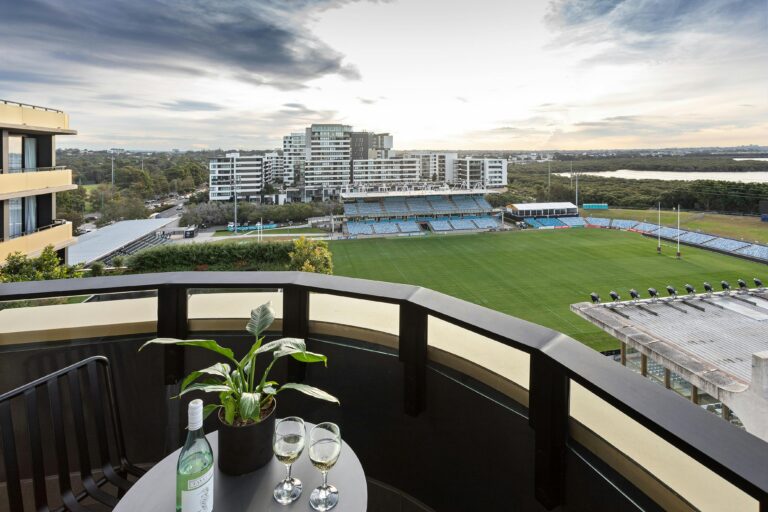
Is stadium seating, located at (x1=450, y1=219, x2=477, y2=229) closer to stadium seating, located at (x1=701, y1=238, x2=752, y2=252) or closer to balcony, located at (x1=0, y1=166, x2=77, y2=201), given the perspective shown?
stadium seating, located at (x1=701, y1=238, x2=752, y2=252)

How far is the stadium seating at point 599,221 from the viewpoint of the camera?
1103 inches

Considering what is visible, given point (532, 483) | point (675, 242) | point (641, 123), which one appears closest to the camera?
point (532, 483)

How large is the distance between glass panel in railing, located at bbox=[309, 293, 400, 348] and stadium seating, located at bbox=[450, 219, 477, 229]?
26314 millimetres

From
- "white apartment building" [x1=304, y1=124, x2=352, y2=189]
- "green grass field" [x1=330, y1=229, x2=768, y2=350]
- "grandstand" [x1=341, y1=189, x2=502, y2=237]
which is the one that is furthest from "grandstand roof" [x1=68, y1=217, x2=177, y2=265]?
"white apartment building" [x1=304, y1=124, x2=352, y2=189]

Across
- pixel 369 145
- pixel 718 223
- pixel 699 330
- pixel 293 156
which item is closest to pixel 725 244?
pixel 718 223

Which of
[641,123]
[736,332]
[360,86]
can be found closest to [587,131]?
[641,123]

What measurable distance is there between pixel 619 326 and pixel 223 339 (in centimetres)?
833

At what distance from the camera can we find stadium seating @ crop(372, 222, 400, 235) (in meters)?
25.0

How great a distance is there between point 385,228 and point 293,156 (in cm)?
1797

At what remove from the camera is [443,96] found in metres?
23.8

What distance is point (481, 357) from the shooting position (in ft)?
2.97

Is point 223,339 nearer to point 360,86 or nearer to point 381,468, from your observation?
point 381,468

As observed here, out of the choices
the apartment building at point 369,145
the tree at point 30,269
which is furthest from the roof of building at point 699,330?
the apartment building at point 369,145

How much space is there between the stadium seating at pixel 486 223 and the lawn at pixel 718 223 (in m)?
8.25
